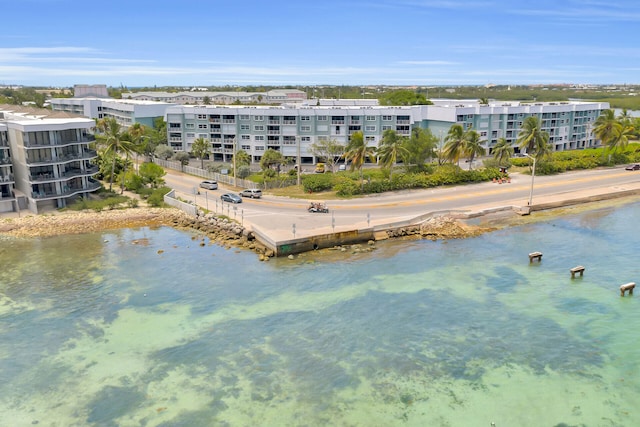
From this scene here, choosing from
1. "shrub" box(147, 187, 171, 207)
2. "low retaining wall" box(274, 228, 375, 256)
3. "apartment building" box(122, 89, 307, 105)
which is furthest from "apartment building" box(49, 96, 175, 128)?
"low retaining wall" box(274, 228, 375, 256)

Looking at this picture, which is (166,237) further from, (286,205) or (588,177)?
(588,177)

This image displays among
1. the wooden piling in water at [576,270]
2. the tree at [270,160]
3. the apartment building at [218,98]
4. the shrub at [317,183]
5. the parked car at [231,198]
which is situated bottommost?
the wooden piling in water at [576,270]

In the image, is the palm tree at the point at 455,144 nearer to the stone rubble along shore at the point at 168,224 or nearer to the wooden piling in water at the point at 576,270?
the stone rubble along shore at the point at 168,224

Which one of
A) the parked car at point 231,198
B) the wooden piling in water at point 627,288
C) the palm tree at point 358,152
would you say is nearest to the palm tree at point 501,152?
the palm tree at point 358,152

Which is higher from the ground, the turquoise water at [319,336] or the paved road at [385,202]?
the paved road at [385,202]

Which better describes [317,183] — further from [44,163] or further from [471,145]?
[44,163]
